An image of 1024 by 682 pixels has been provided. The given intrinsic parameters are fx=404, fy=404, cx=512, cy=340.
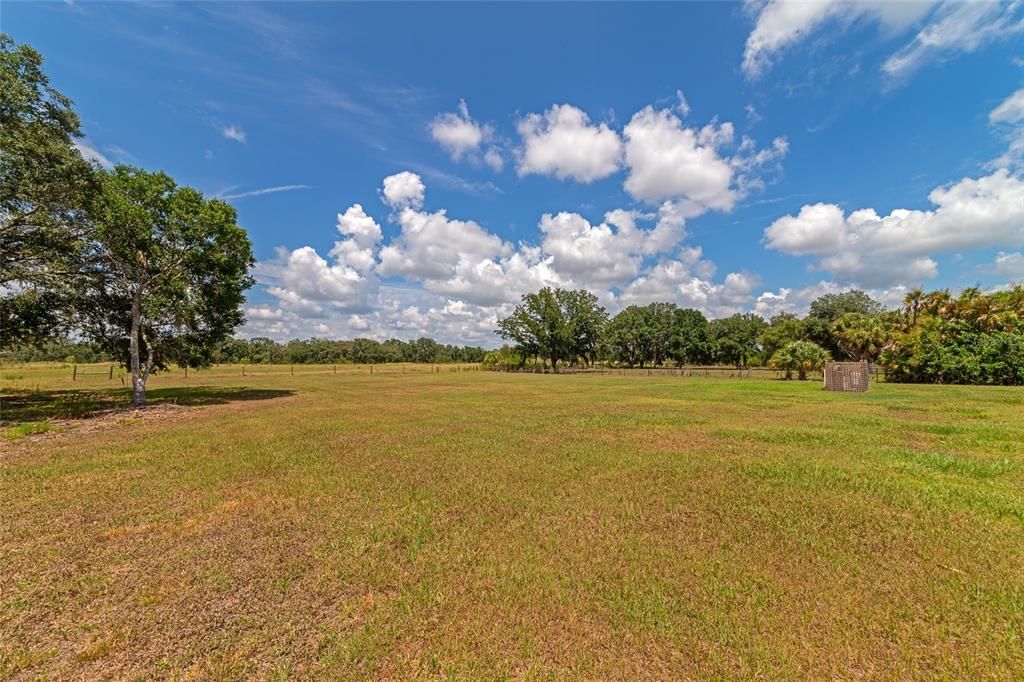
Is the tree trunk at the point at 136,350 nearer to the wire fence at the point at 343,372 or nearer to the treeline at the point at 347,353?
the wire fence at the point at 343,372

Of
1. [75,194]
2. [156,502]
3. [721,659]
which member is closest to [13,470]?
[156,502]

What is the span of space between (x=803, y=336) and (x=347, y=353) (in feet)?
344

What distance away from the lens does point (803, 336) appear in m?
63.3

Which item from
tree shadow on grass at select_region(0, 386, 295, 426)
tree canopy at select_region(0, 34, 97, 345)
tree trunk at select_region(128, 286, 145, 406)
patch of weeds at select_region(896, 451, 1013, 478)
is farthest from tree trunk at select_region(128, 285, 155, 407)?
patch of weeds at select_region(896, 451, 1013, 478)

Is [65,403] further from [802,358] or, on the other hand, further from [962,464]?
[802,358]

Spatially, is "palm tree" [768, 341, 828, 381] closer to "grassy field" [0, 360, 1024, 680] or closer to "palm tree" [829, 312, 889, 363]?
"palm tree" [829, 312, 889, 363]

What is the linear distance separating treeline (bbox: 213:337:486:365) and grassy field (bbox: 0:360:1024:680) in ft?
309

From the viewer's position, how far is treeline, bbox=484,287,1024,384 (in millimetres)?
28953

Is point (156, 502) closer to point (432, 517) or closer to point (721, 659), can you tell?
point (432, 517)

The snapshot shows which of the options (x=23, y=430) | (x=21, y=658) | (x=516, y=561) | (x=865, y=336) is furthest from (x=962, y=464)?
(x=865, y=336)

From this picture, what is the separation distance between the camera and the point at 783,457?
891cm

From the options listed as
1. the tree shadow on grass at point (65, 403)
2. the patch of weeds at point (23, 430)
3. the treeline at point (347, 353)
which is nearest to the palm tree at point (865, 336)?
the tree shadow on grass at point (65, 403)

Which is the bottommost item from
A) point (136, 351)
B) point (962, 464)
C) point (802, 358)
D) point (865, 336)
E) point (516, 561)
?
point (516, 561)

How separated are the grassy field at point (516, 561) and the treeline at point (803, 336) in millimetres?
27048
